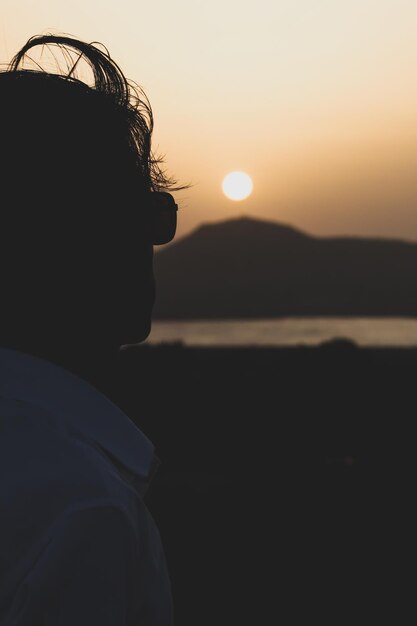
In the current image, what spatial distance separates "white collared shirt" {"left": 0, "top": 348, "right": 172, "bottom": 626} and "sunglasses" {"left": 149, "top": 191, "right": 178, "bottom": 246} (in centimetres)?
52

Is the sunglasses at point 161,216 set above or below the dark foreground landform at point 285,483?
above

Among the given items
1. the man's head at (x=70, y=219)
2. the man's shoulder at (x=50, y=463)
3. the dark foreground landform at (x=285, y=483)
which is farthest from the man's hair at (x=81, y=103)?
the dark foreground landform at (x=285, y=483)

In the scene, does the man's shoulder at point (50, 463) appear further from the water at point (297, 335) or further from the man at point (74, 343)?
the water at point (297, 335)

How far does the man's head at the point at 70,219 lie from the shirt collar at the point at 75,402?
0.40ft

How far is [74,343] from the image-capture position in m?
1.17

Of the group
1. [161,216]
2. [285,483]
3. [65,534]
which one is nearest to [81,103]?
[161,216]

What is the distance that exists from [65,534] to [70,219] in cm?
55

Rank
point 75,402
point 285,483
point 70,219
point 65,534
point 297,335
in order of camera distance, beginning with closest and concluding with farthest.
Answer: point 65,534, point 75,402, point 70,219, point 285,483, point 297,335

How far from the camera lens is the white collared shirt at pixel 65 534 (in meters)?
0.76

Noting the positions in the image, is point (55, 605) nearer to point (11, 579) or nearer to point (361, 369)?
point (11, 579)

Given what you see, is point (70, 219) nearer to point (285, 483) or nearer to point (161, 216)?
point (161, 216)

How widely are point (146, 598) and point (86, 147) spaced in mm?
700

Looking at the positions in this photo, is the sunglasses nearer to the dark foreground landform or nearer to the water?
the dark foreground landform

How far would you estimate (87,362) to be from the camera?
1.19 metres
